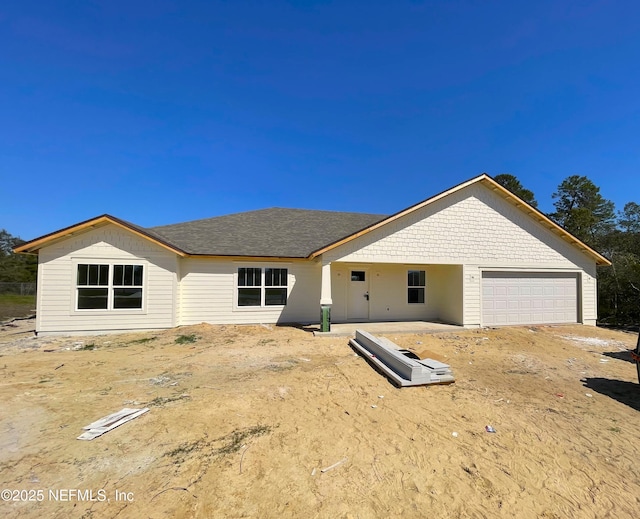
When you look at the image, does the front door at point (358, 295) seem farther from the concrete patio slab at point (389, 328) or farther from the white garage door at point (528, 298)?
the white garage door at point (528, 298)

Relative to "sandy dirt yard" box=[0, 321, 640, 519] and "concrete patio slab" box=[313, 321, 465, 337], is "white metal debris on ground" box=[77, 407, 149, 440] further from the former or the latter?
"concrete patio slab" box=[313, 321, 465, 337]

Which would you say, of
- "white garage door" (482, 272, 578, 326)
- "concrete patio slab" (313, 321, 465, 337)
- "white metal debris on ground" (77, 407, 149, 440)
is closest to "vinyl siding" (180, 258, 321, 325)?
"concrete patio slab" (313, 321, 465, 337)

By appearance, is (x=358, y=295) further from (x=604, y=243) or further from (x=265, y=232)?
(x=604, y=243)

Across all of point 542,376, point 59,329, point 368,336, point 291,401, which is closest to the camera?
point 291,401

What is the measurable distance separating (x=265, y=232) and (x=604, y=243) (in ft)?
72.5

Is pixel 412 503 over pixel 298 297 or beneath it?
beneath

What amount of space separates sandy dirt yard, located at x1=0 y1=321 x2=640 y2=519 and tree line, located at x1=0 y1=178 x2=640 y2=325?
10.7 m

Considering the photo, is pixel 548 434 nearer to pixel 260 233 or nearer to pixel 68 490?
pixel 68 490

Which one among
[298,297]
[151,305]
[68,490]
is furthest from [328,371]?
[151,305]

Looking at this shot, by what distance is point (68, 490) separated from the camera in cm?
308

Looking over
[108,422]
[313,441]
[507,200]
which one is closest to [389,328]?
[507,200]

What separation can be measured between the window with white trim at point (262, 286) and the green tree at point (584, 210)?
2514 centimetres

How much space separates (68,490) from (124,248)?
973 centimetres

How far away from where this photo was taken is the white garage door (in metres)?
12.8
